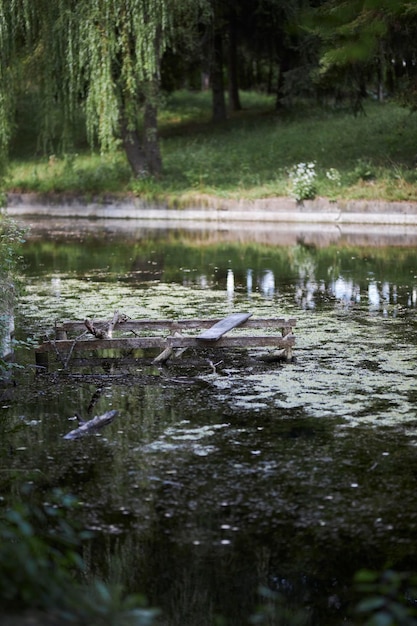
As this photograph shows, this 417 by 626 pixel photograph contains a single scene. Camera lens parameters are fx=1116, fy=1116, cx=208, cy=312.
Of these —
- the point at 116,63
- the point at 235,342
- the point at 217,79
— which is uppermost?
the point at 217,79

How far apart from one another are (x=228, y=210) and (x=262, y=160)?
3648 mm

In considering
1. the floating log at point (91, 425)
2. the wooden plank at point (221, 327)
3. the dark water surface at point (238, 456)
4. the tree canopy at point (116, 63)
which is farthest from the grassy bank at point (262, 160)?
the floating log at point (91, 425)

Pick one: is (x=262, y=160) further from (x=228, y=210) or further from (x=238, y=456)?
(x=238, y=456)

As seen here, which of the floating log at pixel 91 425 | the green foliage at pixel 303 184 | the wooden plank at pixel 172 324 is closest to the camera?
the floating log at pixel 91 425

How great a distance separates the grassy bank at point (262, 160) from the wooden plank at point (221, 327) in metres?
14.2

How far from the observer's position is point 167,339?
1005 centimetres

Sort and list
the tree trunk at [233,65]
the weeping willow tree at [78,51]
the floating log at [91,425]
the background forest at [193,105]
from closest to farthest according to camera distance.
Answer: the floating log at [91,425]
the weeping willow tree at [78,51]
the background forest at [193,105]
the tree trunk at [233,65]

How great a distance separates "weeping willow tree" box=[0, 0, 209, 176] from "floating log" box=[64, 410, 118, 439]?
13.0 meters

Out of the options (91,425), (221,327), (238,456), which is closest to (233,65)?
(221,327)

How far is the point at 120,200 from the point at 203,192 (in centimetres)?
254

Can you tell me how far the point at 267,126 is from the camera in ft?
115

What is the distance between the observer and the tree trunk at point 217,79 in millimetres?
35734

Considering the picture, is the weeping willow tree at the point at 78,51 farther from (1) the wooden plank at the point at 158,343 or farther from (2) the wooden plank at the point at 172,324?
(1) the wooden plank at the point at 158,343

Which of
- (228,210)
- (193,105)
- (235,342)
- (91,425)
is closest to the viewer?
(91,425)
